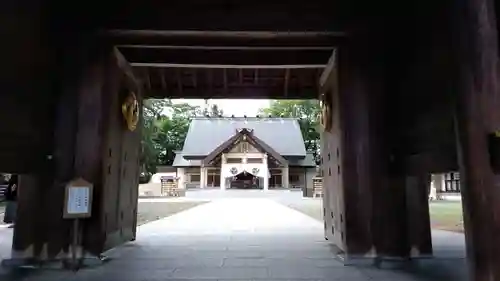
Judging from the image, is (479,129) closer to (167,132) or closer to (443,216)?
(443,216)

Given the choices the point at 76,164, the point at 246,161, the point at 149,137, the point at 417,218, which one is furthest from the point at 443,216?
the point at 149,137

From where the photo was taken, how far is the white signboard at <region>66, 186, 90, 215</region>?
429 cm

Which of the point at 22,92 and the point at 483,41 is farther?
the point at 22,92

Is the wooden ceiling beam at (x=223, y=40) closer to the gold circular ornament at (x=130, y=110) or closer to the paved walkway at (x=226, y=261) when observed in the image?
the gold circular ornament at (x=130, y=110)

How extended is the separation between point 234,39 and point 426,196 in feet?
10.00

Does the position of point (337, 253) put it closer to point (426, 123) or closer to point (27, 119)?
point (426, 123)

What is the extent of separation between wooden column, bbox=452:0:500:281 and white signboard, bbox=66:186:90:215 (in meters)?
3.62

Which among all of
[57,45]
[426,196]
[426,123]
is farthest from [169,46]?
[426,196]

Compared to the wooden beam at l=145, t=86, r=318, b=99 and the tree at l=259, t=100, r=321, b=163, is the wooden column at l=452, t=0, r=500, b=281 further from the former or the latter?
the tree at l=259, t=100, r=321, b=163

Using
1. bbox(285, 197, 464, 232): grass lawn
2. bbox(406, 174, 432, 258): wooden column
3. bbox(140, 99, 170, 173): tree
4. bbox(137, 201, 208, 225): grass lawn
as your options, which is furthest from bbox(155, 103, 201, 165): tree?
bbox(406, 174, 432, 258): wooden column

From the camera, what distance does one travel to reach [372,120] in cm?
485

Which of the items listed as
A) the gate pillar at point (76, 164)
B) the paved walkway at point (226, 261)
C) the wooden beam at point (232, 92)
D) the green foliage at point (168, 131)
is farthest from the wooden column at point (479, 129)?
the green foliage at point (168, 131)

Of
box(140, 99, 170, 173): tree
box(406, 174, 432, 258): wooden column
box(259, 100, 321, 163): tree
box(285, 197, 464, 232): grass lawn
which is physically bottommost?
box(285, 197, 464, 232): grass lawn

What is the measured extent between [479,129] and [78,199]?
3.79m
